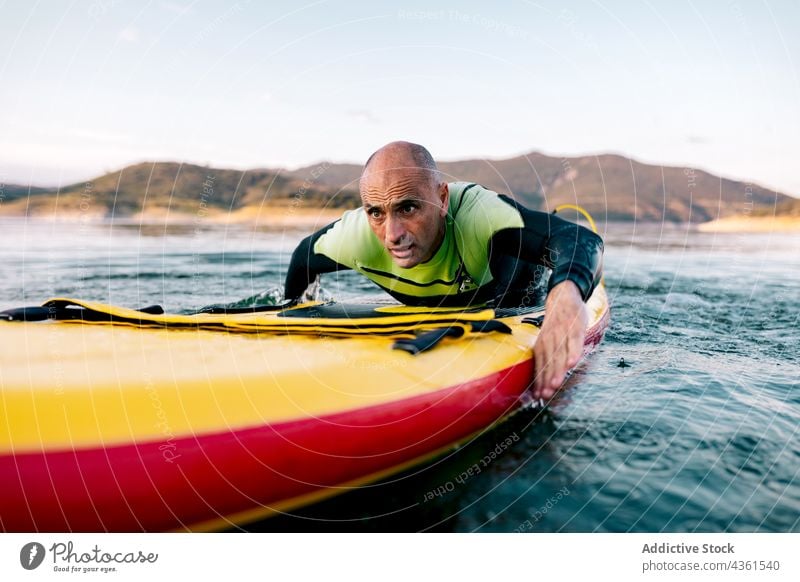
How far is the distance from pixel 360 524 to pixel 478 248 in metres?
0.88

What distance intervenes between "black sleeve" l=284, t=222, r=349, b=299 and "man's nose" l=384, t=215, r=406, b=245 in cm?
43

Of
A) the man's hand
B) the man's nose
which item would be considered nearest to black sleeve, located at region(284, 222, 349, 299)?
the man's nose

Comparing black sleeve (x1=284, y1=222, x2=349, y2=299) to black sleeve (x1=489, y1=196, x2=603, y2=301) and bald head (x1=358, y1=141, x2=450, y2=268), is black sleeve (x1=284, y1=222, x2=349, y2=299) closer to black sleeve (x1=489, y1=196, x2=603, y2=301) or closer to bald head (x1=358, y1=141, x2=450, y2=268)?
bald head (x1=358, y1=141, x2=450, y2=268)

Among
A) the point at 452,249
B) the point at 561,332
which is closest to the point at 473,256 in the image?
the point at 452,249

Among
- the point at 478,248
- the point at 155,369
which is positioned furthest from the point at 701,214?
the point at 155,369

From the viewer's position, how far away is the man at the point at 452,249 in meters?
1.39

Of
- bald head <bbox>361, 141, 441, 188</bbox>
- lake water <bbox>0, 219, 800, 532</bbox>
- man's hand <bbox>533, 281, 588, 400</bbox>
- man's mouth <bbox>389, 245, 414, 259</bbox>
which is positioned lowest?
lake water <bbox>0, 219, 800, 532</bbox>

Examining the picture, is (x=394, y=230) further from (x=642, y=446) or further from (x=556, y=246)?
(x=642, y=446)

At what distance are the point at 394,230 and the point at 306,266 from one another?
0.55m

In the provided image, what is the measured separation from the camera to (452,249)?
1.71m

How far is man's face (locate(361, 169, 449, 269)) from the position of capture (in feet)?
4.80

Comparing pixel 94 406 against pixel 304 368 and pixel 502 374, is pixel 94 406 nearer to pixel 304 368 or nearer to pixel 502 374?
pixel 304 368

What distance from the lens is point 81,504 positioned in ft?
3.10

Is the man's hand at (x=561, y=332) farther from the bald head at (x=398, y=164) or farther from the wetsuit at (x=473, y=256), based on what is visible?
the bald head at (x=398, y=164)
